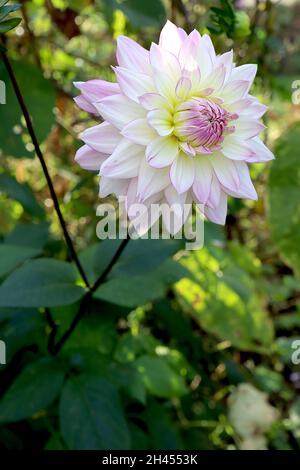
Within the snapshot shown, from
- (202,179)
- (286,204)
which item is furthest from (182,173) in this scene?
(286,204)

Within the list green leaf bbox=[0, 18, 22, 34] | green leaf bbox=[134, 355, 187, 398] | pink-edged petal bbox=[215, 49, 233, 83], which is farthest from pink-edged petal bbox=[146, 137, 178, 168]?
green leaf bbox=[134, 355, 187, 398]

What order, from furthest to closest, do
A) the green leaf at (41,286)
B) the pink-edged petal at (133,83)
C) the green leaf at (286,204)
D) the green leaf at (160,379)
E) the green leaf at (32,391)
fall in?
the green leaf at (286,204)
the green leaf at (160,379)
the green leaf at (32,391)
the green leaf at (41,286)
the pink-edged petal at (133,83)

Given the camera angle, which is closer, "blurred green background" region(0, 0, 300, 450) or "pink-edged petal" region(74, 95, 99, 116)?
"pink-edged petal" region(74, 95, 99, 116)

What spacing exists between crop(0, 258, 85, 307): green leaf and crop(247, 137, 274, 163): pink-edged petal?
39 cm

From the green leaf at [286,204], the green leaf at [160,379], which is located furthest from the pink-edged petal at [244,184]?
the green leaf at [286,204]

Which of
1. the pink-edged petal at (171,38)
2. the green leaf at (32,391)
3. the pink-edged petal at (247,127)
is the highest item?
the pink-edged petal at (171,38)

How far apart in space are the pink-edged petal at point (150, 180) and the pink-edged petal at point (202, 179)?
36mm

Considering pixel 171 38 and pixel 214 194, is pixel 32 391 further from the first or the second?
pixel 171 38

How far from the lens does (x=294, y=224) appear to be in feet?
5.15

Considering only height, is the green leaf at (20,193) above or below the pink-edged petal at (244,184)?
below

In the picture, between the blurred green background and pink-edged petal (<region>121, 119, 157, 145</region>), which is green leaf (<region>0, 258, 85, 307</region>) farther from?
pink-edged petal (<region>121, 119, 157, 145</region>)

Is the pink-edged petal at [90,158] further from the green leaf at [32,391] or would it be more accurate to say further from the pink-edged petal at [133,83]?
the green leaf at [32,391]

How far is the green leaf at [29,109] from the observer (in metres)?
1.34

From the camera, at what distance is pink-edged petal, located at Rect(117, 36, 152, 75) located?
691 mm
